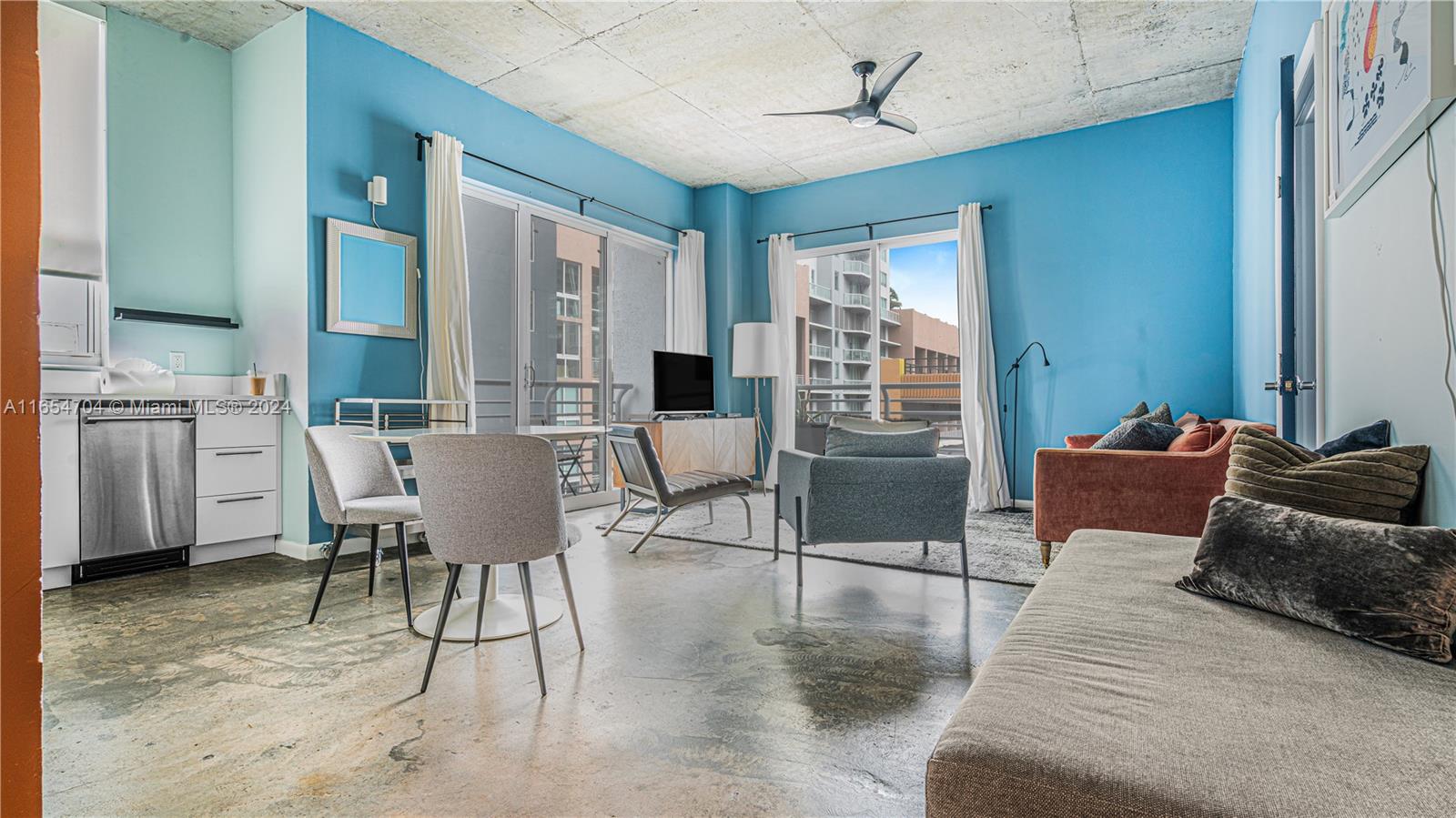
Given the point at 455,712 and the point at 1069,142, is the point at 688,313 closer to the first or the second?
the point at 1069,142

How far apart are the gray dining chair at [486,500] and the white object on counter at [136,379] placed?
7.88 feet

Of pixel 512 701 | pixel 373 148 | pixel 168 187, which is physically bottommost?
pixel 512 701

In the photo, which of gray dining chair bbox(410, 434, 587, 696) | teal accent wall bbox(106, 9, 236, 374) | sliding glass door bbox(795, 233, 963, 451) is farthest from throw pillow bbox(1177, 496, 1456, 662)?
teal accent wall bbox(106, 9, 236, 374)

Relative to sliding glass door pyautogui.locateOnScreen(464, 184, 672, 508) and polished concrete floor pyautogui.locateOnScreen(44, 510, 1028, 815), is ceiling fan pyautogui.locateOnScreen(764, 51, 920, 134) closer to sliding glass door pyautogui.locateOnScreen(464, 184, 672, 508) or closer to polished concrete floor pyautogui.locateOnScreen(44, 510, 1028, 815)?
sliding glass door pyautogui.locateOnScreen(464, 184, 672, 508)

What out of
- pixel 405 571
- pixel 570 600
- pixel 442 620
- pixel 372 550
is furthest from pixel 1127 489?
pixel 372 550

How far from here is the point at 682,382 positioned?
6191mm

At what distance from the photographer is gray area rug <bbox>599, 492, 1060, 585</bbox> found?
3562mm

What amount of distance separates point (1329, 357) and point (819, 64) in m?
3.22

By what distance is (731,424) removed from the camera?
249 inches

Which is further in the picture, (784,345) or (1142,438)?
(784,345)

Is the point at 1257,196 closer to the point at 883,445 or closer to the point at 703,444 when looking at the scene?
the point at 883,445

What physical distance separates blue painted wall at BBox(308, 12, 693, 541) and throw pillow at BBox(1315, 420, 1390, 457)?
14.1 feet

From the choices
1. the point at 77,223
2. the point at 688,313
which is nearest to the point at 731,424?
the point at 688,313

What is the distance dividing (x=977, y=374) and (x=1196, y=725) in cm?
500
